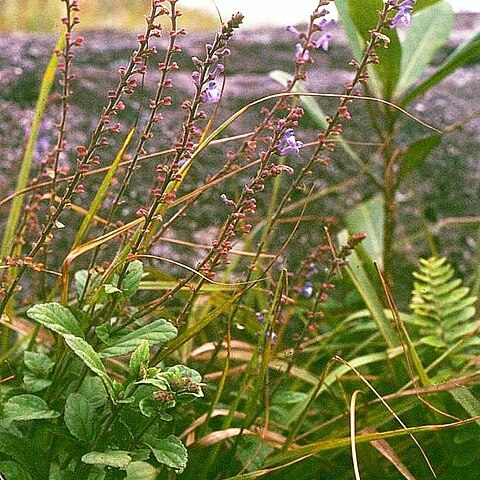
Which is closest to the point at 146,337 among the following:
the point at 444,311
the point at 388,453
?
the point at 388,453

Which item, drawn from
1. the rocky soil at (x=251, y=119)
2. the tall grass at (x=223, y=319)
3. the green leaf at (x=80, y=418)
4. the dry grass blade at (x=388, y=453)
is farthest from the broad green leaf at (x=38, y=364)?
the rocky soil at (x=251, y=119)

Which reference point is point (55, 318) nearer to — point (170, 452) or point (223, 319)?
point (170, 452)

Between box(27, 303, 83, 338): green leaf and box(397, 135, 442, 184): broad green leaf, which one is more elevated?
box(397, 135, 442, 184): broad green leaf

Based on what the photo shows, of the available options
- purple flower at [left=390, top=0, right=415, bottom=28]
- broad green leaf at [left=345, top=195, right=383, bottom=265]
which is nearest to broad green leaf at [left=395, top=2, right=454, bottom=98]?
broad green leaf at [left=345, top=195, right=383, bottom=265]

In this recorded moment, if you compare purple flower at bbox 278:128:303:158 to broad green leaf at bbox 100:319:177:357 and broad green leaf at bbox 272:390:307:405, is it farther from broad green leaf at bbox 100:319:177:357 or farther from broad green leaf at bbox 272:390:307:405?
broad green leaf at bbox 272:390:307:405

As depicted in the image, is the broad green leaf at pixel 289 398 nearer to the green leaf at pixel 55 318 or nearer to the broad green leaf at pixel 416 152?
the green leaf at pixel 55 318

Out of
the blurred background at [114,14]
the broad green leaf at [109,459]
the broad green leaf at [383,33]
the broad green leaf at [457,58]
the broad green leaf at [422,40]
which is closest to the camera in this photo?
the broad green leaf at [109,459]
